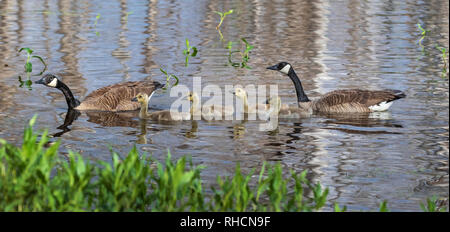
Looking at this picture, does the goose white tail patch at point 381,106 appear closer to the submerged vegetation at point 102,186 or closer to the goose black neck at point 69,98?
the goose black neck at point 69,98

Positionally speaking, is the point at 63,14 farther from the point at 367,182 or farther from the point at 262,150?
the point at 367,182

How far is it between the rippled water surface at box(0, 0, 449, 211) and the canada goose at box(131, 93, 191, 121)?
0.74 ft

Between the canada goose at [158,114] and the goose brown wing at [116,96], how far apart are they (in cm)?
78

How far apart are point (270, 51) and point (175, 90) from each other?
620 centimetres

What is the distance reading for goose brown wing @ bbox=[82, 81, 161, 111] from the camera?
16.8 meters

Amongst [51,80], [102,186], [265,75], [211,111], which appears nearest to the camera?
[102,186]

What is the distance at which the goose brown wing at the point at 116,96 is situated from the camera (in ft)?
55.2

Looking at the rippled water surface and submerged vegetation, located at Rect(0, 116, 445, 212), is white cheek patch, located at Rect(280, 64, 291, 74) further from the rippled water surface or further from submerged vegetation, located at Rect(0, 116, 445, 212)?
submerged vegetation, located at Rect(0, 116, 445, 212)

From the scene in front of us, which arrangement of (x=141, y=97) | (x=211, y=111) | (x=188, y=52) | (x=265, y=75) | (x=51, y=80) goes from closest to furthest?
(x=211, y=111), (x=141, y=97), (x=51, y=80), (x=265, y=75), (x=188, y=52)

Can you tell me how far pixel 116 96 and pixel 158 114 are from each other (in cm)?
161

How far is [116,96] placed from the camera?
16.9 meters

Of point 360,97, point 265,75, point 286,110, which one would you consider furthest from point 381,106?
point 265,75

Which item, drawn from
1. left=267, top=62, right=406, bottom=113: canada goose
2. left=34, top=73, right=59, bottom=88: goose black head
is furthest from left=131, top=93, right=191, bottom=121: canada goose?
left=267, top=62, right=406, bottom=113: canada goose

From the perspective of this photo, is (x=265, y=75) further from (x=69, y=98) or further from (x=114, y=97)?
(x=69, y=98)
